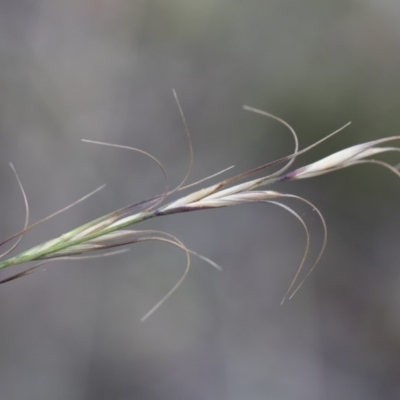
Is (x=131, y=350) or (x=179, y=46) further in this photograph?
(x=179, y=46)

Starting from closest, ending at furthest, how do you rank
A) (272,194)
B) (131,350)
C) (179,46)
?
(272,194), (131,350), (179,46)

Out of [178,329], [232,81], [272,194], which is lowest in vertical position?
[178,329]

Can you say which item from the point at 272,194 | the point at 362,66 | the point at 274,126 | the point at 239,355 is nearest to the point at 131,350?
the point at 239,355

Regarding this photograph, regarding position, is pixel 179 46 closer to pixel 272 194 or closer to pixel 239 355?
pixel 239 355

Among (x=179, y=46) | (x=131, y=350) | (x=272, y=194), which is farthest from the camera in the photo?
(x=179, y=46)

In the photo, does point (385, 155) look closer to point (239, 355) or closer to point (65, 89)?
point (239, 355)

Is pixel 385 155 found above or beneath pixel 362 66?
beneath
